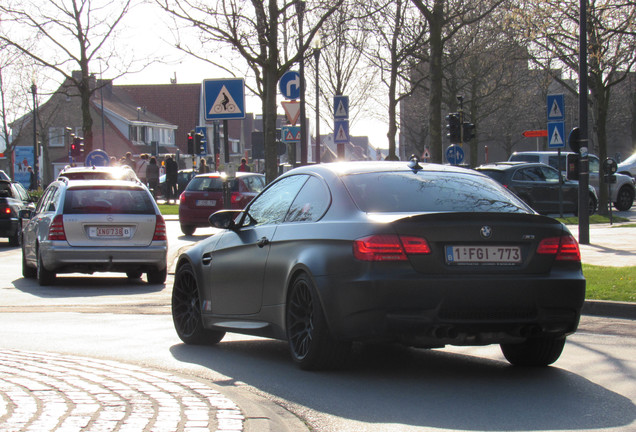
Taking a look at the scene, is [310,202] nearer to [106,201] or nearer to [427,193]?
[427,193]

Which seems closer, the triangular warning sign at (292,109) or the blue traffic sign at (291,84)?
the blue traffic sign at (291,84)

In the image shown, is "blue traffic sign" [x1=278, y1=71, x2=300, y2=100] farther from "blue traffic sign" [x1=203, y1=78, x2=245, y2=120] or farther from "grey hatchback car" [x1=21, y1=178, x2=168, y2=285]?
"grey hatchback car" [x1=21, y1=178, x2=168, y2=285]

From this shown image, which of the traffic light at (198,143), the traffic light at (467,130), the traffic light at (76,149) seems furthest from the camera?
the traffic light at (76,149)

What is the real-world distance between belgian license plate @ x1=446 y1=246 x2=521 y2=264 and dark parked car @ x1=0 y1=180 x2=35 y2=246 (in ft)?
66.8

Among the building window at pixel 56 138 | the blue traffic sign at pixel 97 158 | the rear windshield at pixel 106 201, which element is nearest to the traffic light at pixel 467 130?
the blue traffic sign at pixel 97 158

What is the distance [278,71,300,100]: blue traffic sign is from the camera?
2403 centimetres

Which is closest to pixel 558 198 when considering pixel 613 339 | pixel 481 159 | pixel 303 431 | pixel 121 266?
pixel 121 266

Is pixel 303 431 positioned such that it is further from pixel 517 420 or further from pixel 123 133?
pixel 123 133

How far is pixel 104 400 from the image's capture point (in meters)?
6.01

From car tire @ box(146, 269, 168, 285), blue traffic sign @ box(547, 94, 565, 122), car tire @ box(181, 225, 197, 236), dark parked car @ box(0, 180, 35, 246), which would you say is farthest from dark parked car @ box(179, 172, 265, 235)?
car tire @ box(146, 269, 168, 285)

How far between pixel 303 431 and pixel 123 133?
316ft

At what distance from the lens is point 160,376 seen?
7.06 metres

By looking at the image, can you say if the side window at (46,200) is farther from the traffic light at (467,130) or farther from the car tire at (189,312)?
the traffic light at (467,130)

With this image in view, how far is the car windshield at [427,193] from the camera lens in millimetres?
7398
